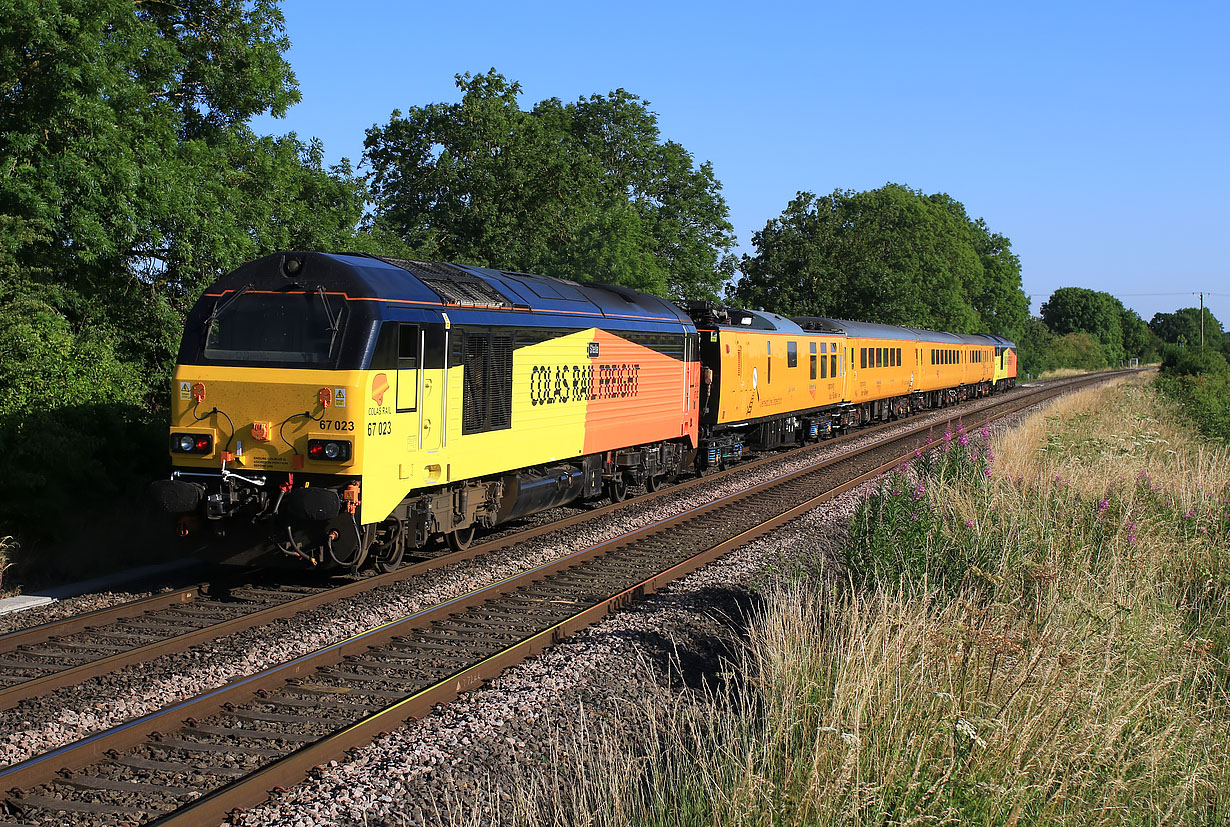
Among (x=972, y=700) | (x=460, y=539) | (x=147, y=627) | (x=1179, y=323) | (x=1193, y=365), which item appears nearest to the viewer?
(x=972, y=700)

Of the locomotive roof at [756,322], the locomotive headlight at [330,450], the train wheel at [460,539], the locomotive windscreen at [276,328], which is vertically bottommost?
the train wheel at [460,539]

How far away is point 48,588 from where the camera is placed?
9914 mm

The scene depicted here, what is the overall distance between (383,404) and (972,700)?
19.9 feet

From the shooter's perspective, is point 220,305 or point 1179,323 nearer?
point 220,305

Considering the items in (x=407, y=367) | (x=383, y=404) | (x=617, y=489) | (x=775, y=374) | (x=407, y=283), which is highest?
(x=407, y=283)

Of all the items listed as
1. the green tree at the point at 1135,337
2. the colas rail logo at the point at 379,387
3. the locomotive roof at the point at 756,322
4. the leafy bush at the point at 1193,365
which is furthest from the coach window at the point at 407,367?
the green tree at the point at 1135,337

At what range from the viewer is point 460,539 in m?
11.9

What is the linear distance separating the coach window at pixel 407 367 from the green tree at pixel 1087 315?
415ft

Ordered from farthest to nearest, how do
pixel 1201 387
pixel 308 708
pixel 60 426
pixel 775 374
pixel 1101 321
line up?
pixel 1101 321
pixel 1201 387
pixel 775 374
pixel 60 426
pixel 308 708

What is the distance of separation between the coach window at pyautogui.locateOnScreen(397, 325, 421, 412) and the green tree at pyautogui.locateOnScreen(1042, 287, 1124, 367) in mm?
126450

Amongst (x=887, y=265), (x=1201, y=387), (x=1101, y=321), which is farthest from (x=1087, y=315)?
(x=1201, y=387)

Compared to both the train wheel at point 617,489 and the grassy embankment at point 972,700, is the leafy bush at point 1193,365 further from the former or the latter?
the grassy embankment at point 972,700

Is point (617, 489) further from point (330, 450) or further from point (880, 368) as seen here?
point (880, 368)

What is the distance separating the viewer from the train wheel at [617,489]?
15.8 m
